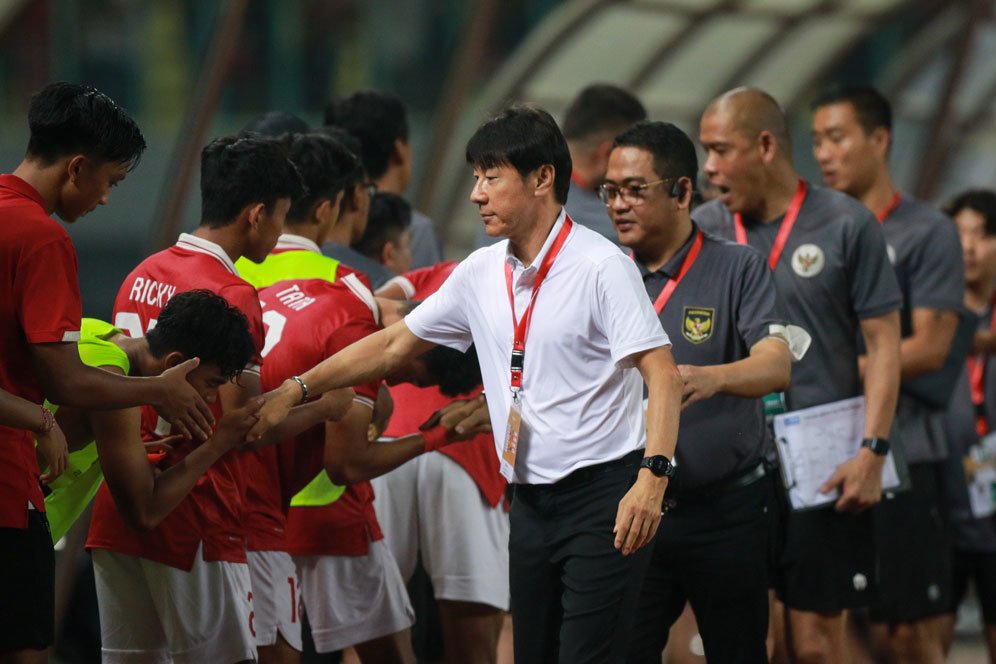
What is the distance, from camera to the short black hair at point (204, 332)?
3.82 m

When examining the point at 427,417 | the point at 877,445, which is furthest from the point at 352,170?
the point at 877,445

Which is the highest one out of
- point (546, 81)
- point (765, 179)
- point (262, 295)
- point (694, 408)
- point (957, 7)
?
point (957, 7)

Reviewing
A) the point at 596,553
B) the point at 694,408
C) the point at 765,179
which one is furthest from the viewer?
the point at 765,179

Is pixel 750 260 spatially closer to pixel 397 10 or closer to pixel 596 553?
pixel 596 553

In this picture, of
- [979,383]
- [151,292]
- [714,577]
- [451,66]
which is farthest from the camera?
[451,66]

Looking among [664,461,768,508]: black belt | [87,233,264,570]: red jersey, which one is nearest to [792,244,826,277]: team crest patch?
[664,461,768,508]: black belt

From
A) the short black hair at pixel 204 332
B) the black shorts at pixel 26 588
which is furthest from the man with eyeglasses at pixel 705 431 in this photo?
the black shorts at pixel 26 588

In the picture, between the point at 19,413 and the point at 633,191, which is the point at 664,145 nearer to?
the point at 633,191

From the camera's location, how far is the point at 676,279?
4.59 metres

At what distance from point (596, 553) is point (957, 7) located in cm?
966

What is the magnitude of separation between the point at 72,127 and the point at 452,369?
1.65 m

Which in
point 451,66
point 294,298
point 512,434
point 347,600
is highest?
point 451,66

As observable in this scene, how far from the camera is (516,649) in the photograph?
3.96 m

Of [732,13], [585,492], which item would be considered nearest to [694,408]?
[585,492]
